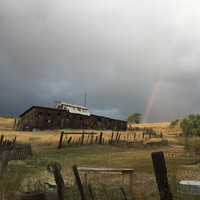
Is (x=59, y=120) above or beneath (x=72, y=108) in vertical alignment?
beneath

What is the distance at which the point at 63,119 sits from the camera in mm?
39375

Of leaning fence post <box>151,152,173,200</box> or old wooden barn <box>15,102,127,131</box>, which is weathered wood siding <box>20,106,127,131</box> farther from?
leaning fence post <box>151,152,173,200</box>

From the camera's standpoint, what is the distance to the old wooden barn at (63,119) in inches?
1460

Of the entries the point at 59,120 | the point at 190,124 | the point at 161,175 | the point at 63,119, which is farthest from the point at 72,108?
the point at 161,175

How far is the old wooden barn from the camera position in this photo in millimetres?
37094

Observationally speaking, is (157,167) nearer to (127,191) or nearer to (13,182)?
(127,191)

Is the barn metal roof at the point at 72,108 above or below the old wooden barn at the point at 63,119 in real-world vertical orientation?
above

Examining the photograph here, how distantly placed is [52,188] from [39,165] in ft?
22.7

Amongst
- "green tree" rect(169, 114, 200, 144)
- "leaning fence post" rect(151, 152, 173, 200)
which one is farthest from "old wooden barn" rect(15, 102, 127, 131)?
"leaning fence post" rect(151, 152, 173, 200)

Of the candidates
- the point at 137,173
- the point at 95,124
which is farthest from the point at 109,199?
the point at 95,124

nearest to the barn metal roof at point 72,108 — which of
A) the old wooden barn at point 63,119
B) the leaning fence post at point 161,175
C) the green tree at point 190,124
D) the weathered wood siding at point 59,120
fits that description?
the old wooden barn at point 63,119

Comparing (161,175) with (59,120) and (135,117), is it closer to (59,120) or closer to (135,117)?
(59,120)

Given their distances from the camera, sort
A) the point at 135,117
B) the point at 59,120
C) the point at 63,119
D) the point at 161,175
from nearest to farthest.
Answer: the point at 161,175 < the point at 59,120 < the point at 63,119 < the point at 135,117

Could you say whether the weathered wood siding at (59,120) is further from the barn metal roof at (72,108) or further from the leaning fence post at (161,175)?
the leaning fence post at (161,175)
